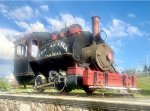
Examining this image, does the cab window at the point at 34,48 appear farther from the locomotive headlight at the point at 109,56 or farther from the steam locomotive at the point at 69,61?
the locomotive headlight at the point at 109,56

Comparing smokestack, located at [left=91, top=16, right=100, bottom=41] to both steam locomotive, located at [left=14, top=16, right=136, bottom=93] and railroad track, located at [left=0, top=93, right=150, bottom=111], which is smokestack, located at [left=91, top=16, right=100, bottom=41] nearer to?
steam locomotive, located at [left=14, top=16, right=136, bottom=93]

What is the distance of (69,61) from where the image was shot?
10516 millimetres

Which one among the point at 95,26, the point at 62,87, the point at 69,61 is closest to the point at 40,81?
the point at 62,87

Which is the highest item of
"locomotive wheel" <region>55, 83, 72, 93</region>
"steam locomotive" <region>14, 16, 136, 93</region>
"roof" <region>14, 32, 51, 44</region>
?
"roof" <region>14, 32, 51, 44</region>

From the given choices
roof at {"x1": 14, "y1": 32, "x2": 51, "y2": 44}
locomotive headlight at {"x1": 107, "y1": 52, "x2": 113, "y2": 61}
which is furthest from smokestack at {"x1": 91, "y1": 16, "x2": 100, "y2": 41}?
roof at {"x1": 14, "y1": 32, "x2": 51, "y2": 44}

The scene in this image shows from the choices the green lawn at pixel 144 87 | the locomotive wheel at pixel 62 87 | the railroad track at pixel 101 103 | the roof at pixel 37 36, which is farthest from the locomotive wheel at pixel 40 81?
the green lawn at pixel 144 87

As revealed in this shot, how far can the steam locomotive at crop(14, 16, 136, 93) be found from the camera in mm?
9459

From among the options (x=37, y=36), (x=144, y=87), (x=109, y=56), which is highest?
(x=37, y=36)

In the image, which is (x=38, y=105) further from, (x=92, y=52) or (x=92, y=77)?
(x=92, y=52)

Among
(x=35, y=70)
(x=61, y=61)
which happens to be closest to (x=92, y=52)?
(x=61, y=61)

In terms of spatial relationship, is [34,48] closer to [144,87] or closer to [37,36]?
[37,36]

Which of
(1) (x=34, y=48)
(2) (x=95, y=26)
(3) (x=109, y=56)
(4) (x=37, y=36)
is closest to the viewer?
(2) (x=95, y=26)

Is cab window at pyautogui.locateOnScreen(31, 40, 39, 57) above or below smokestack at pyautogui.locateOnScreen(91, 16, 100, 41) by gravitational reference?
below

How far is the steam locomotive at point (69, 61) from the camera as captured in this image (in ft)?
31.0
